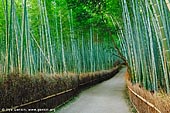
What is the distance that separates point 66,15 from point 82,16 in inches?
60.6

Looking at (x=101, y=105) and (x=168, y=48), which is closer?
(x=168, y=48)

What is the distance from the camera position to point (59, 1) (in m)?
13.4

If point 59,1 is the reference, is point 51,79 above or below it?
below

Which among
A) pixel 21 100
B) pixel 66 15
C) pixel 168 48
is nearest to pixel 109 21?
pixel 66 15

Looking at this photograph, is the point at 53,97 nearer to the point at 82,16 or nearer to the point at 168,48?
the point at 168,48

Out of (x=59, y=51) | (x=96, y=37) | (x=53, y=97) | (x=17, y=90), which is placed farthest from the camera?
(x=96, y=37)

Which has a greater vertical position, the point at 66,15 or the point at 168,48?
the point at 66,15

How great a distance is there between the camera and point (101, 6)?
13406 mm

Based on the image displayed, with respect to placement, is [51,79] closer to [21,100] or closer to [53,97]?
[53,97]

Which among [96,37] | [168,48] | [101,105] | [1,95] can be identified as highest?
[96,37]

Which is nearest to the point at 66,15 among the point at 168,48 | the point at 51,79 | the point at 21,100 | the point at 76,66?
the point at 76,66

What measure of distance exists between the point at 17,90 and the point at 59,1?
7.92 meters

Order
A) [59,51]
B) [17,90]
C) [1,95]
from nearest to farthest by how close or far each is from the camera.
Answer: [1,95] → [17,90] → [59,51]

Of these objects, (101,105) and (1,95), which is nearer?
(1,95)
